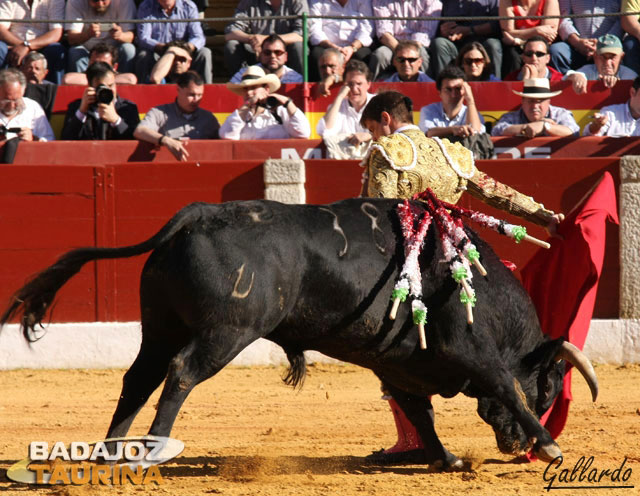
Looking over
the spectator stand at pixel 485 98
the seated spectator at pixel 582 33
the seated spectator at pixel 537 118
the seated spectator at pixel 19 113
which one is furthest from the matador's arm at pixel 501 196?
the seated spectator at pixel 582 33

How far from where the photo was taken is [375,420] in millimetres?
5297

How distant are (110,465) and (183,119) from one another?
13.4 feet

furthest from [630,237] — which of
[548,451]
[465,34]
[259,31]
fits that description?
[259,31]

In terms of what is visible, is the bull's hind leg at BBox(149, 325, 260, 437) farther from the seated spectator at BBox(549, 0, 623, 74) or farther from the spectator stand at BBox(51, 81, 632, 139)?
the seated spectator at BBox(549, 0, 623, 74)

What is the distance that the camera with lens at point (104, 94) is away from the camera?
7.12m

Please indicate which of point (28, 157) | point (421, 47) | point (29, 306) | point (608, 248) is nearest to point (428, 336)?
point (29, 306)

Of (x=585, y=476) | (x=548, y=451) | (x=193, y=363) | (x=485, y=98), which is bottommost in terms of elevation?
(x=585, y=476)

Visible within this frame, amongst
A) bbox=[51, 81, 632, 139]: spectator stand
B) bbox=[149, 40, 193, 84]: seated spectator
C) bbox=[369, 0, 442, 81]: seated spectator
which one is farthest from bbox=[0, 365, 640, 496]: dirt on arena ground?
bbox=[369, 0, 442, 81]: seated spectator

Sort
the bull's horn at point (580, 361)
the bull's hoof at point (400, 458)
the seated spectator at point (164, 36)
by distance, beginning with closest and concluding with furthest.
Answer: the bull's horn at point (580, 361) → the bull's hoof at point (400, 458) → the seated spectator at point (164, 36)

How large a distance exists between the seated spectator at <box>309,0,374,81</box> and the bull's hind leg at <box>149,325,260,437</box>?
16.0 ft

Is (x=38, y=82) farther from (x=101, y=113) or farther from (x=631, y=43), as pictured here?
(x=631, y=43)

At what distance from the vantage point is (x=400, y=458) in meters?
4.32

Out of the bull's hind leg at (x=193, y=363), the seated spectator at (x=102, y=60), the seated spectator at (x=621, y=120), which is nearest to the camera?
the bull's hind leg at (x=193, y=363)

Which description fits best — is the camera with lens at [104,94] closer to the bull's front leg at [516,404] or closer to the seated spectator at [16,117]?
the seated spectator at [16,117]
